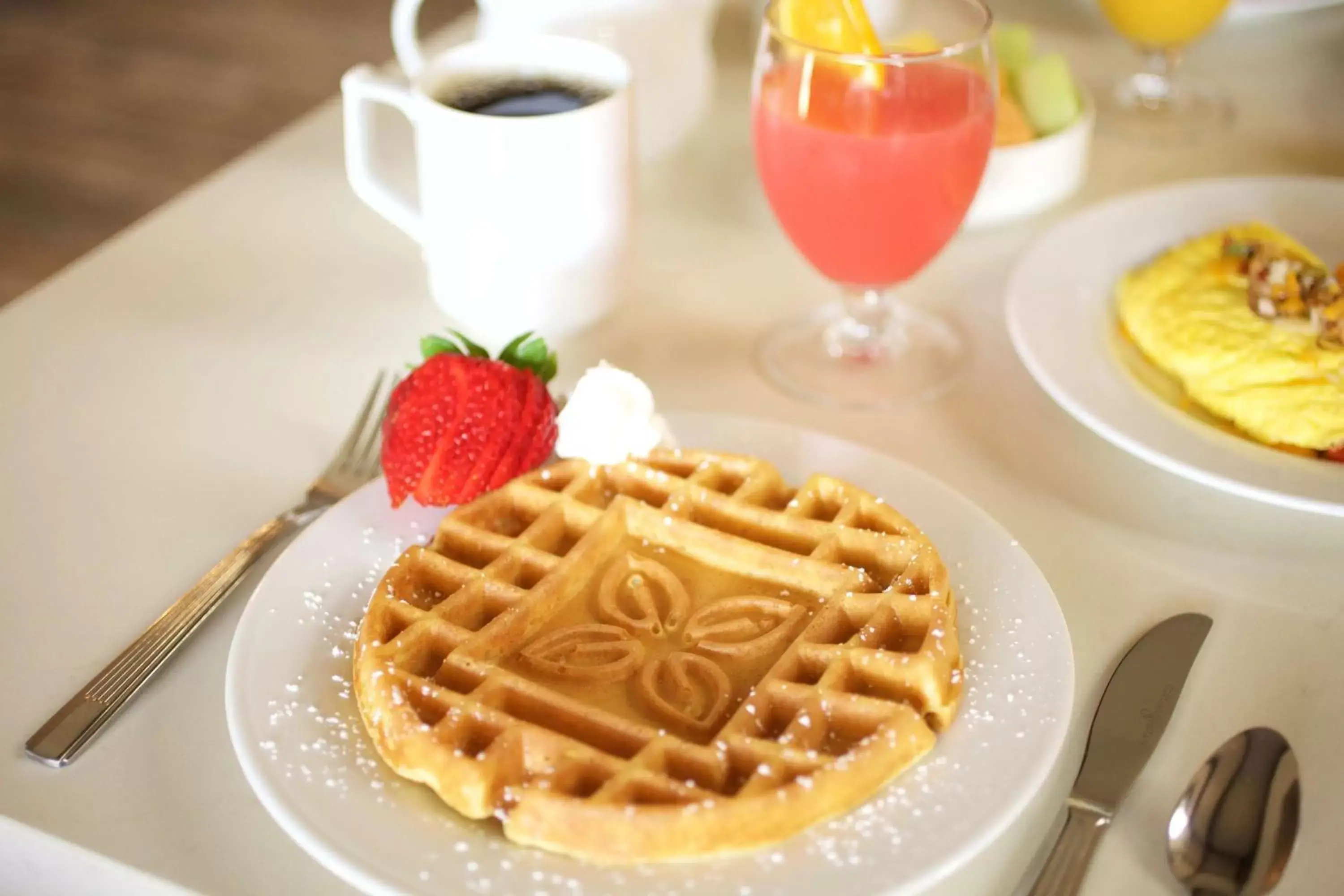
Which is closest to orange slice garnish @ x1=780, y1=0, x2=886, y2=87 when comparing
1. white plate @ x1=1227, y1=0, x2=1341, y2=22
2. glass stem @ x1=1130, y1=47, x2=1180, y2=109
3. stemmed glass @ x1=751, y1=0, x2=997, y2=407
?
stemmed glass @ x1=751, y1=0, x2=997, y2=407

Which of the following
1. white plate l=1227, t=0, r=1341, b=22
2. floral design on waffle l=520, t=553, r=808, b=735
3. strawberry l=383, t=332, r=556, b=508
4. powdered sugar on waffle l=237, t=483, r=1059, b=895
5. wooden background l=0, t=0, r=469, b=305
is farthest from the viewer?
wooden background l=0, t=0, r=469, b=305

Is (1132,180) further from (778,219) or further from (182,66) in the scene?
(182,66)

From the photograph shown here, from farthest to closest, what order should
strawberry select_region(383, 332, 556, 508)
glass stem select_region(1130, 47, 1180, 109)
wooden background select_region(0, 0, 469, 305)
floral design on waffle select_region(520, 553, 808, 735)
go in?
wooden background select_region(0, 0, 469, 305), glass stem select_region(1130, 47, 1180, 109), strawberry select_region(383, 332, 556, 508), floral design on waffle select_region(520, 553, 808, 735)

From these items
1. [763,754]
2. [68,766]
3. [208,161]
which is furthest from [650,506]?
[208,161]

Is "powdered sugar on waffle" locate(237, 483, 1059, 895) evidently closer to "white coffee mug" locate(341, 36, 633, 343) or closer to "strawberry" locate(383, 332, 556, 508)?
"strawberry" locate(383, 332, 556, 508)

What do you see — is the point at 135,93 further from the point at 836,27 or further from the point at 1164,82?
the point at 836,27

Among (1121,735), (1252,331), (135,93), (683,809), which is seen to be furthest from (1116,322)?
(135,93)

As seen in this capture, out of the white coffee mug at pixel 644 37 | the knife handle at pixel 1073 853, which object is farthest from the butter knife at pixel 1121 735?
the white coffee mug at pixel 644 37
